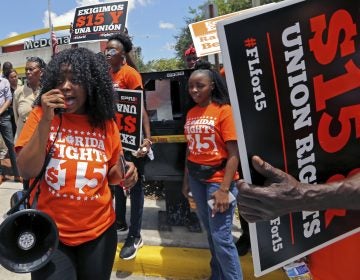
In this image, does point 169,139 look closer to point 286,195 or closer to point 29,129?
point 29,129

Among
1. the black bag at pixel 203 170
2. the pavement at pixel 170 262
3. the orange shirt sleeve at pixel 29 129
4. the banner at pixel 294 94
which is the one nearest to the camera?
the banner at pixel 294 94

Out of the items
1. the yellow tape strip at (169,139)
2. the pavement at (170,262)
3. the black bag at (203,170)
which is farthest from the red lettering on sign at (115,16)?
the black bag at (203,170)

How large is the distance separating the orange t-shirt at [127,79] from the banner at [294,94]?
2.53 m

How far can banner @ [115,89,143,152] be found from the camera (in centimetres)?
339

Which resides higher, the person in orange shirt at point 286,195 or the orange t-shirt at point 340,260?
the person in orange shirt at point 286,195

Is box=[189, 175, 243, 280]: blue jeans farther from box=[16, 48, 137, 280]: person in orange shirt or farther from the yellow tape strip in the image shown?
the yellow tape strip

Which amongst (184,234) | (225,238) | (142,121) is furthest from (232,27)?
(184,234)

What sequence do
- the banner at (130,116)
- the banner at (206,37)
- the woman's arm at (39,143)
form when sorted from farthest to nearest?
the banner at (206,37), the banner at (130,116), the woman's arm at (39,143)

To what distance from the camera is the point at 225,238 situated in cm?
281

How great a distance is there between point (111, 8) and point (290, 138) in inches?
232

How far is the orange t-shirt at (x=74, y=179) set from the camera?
6.59 feet

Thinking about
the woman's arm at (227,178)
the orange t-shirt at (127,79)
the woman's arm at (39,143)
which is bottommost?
the woman's arm at (227,178)

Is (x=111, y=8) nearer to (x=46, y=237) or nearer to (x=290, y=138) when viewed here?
(x=46, y=237)

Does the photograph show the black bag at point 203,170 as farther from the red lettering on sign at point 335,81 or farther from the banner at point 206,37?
the banner at point 206,37
